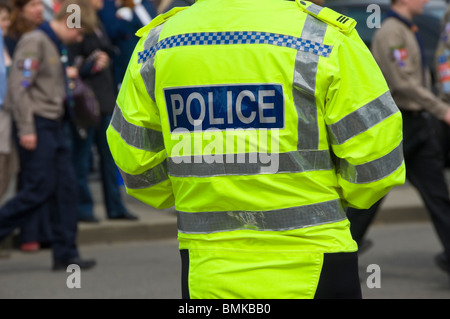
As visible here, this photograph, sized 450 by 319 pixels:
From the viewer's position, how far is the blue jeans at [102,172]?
8461mm

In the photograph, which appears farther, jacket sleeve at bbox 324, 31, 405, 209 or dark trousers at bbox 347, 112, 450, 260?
dark trousers at bbox 347, 112, 450, 260

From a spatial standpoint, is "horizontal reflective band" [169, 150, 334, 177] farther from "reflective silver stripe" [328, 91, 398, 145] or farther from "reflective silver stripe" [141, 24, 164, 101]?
"reflective silver stripe" [141, 24, 164, 101]

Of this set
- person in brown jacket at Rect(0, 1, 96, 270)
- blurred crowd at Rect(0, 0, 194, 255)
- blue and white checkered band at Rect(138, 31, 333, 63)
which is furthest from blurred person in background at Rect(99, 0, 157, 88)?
blue and white checkered band at Rect(138, 31, 333, 63)

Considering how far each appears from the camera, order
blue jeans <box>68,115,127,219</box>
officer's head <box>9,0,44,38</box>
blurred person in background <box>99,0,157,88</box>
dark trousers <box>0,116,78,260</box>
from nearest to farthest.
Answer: dark trousers <box>0,116,78,260</box> < officer's head <box>9,0,44,38</box> < blue jeans <box>68,115,127,219</box> < blurred person in background <box>99,0,157,88</box>

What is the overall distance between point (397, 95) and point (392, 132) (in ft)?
11.0

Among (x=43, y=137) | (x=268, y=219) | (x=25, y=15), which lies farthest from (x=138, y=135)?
(x=25, y=15)

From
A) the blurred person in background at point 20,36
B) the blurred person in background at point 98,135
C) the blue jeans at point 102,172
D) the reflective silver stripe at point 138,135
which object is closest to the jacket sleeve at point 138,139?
the reflective silver stripe at point 138,135

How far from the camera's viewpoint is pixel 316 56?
2709 millimetres

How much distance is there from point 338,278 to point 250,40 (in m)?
0.75

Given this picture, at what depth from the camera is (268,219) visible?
108 inches

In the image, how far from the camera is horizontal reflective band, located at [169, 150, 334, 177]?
2717mm

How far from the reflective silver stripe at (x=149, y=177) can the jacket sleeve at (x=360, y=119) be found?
0.60 metres

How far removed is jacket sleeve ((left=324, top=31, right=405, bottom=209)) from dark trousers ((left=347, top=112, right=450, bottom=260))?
3.23 m

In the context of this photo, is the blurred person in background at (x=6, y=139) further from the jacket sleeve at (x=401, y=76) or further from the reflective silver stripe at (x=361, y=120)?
the reflective silver stripe at (x=361, y=120)
